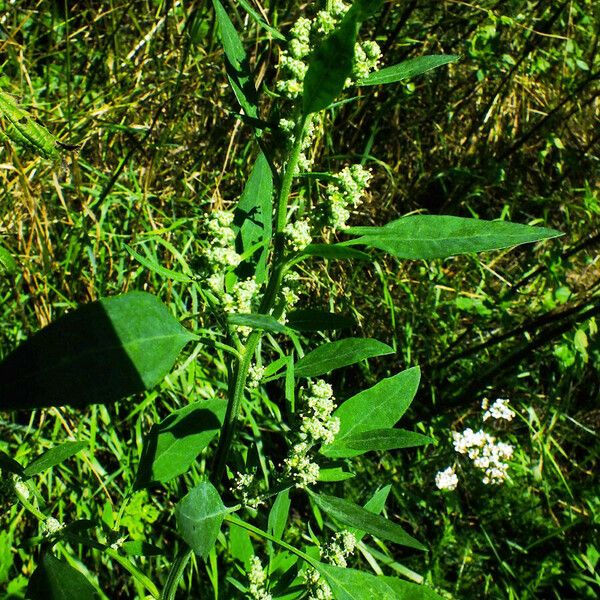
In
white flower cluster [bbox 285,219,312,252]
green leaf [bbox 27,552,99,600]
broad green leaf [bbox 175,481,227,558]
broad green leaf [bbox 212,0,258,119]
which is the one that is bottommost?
green leaf [bbox 27,552,99,600]

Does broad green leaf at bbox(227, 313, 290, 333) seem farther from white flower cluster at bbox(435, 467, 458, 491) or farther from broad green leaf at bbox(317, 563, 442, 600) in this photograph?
white flower cluster at bbox(435, 467, 458, 491)

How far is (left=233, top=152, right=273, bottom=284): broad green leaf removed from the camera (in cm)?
115

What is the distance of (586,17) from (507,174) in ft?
2.65

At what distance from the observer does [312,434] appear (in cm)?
112

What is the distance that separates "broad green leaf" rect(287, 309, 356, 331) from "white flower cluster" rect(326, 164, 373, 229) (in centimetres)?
20

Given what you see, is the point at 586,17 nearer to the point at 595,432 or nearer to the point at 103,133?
the point at 595,432

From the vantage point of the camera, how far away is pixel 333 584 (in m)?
1.08

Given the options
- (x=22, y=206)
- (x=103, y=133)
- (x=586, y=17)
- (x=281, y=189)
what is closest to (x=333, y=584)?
(x=281, y=189)

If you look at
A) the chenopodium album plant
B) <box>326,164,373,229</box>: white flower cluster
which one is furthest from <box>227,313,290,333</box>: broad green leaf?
<box>326,164,373,229</box>: white flower cluster

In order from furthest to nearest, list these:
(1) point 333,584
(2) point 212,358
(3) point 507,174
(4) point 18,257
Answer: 1. (3) point 507,174
2. (2) point 212,358
3. (4) point 18,257
4. (1) point 333,584

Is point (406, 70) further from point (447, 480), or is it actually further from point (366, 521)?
point (447, 480)

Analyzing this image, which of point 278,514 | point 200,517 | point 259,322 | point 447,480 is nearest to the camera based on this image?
point 259,322

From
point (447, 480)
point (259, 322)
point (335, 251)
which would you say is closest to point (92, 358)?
point (259, 322)

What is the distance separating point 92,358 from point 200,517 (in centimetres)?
34
